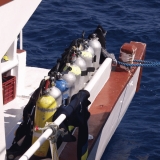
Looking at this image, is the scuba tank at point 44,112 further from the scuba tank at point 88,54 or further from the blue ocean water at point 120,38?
the blue ocean water at point 120,38

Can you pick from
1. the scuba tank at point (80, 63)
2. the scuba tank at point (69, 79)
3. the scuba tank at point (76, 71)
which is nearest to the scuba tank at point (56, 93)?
A: the scuba tank at point (69, 79)

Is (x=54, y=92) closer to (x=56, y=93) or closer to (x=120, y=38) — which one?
(x=56, y=93)

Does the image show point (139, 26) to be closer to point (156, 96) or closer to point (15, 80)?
point (156, 96)

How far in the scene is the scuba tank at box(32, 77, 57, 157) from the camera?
17.0ft

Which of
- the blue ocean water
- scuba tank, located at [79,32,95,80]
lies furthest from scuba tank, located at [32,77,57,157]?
the blue ocean water

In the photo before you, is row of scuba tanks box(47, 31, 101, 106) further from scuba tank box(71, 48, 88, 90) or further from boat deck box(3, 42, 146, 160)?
boat deck box(3, 42, 146, 160)

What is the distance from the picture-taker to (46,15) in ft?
47.3

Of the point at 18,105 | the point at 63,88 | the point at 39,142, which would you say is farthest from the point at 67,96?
the point at 39,142

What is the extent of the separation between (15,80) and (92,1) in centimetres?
912

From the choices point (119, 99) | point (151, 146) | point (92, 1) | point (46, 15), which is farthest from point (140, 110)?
point (92, 1)

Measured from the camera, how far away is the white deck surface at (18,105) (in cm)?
623

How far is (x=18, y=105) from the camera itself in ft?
23.2

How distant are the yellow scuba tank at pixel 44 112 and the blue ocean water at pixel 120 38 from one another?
2.78m

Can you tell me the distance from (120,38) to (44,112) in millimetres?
7804
